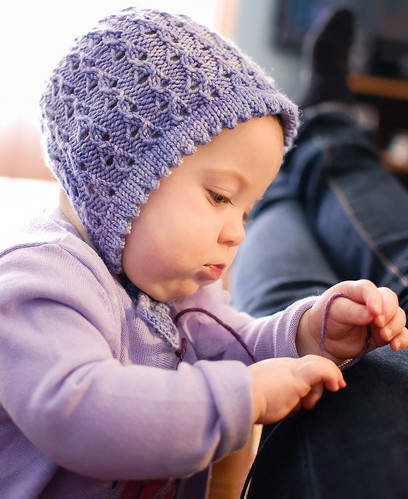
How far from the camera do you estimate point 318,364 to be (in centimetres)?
56

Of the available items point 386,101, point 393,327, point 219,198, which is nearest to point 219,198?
point 219,198

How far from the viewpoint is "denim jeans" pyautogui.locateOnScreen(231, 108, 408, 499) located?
0.51 meters

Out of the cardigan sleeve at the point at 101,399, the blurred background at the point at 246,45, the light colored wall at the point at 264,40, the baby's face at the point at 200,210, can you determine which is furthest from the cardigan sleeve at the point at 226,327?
the light colored wall at the point at 264,40

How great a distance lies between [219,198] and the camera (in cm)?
67

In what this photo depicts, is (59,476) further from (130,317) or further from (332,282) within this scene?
(332,282)

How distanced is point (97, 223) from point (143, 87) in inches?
6.3

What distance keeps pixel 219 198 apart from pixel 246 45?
9.07 ft

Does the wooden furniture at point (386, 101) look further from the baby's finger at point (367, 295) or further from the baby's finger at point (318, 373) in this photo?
the baby's finger at point (318, 373)

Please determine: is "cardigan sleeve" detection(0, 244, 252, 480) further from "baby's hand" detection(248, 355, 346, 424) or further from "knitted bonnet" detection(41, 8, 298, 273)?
"knitted bonnet" detection(41, 8, 298, 273)

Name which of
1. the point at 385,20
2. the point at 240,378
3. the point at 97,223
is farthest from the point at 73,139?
the point at 385,20

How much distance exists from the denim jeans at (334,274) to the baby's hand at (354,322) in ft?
0.08

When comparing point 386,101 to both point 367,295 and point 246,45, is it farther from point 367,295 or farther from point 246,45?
point 367,295

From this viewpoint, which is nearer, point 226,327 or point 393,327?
point 393,327

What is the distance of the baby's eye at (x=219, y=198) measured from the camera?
67cm
